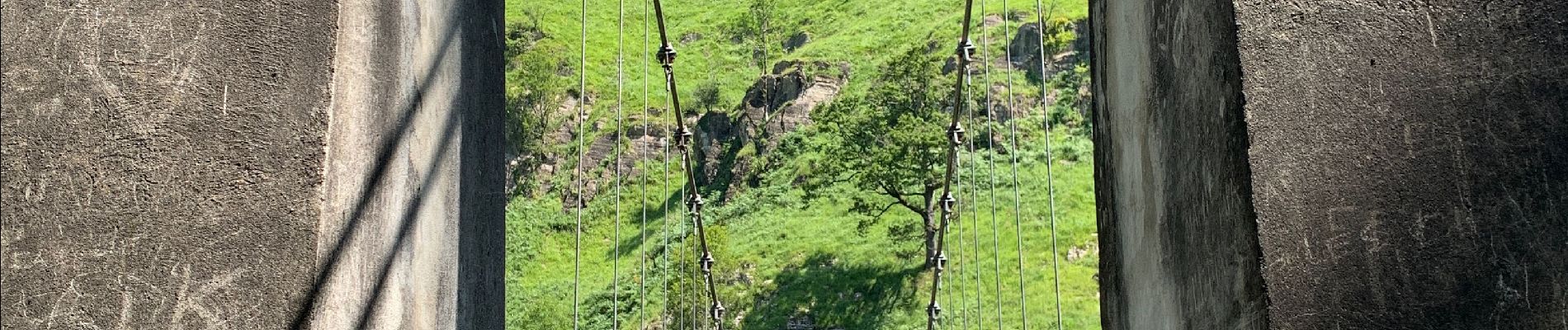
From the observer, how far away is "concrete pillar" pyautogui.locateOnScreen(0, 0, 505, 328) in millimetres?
1899

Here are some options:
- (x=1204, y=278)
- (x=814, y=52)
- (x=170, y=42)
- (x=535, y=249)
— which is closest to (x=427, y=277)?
(x=170, y=42)

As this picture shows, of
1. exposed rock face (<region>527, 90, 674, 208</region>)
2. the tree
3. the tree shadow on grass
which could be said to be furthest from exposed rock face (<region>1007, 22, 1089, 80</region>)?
the tree shadow on grass

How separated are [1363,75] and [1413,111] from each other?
0.23 ft

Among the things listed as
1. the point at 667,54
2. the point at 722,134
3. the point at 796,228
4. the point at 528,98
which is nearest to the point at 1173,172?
the point at 667,54

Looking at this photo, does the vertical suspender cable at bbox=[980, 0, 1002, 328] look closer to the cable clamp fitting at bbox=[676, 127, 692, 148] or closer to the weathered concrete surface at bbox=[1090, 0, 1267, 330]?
the cable clamp fitting at bbox=[676, 127, 692, 148]

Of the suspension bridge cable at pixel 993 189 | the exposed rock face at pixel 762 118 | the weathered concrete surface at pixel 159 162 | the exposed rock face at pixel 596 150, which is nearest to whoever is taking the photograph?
the weathered concrete surface at pixel 159 162

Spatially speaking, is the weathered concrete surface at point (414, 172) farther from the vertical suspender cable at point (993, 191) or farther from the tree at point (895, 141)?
the tree at point (895, 141)

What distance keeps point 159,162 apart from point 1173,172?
4.47ft

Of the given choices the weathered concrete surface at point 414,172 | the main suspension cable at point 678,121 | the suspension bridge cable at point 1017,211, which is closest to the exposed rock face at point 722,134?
the suspension bridge cable at point 1017,211

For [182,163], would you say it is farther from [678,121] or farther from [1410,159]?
[678,121]

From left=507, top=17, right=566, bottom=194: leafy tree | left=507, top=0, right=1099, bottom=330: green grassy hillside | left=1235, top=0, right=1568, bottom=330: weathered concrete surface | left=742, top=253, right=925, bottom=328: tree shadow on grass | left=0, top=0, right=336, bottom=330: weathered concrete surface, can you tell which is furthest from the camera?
left=507, top=17, right=566, bottom=194: leafy tree

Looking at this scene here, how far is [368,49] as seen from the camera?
6.75 feet

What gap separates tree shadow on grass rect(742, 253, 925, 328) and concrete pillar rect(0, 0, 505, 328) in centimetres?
2289

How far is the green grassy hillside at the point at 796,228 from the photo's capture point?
83.4 feet
